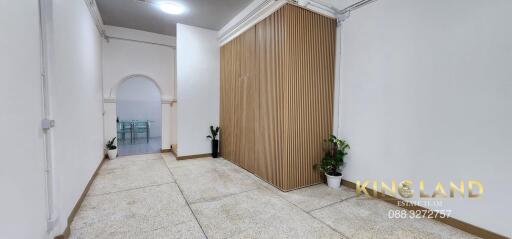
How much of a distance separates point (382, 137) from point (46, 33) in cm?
416

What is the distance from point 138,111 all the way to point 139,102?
399 mm

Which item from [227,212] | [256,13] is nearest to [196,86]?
[256,13]

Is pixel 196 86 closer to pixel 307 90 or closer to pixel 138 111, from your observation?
pixel 307 90

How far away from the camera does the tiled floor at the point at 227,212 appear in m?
2.31

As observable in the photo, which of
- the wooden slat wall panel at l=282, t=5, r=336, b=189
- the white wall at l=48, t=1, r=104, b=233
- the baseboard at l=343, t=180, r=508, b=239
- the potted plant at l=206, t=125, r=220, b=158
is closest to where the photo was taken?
the white wall at l=48, t=1, r=104, b=233

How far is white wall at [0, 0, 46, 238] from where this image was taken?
136 cm

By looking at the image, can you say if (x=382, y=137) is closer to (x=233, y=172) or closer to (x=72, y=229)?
(x=233, y=172)

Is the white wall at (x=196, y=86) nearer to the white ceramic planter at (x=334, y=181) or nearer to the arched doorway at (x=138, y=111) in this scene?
the white ceramic planter at (x=334, y=181)

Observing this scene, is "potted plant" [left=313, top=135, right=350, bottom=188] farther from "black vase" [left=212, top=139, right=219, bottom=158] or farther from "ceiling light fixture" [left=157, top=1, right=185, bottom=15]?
"ceiling light fixture" [left=157, top=1, right=185, bottom=15]

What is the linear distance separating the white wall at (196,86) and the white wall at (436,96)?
3.54 metres

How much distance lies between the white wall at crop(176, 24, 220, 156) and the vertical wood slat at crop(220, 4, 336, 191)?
→ 165 cm

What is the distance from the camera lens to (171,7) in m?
4.24

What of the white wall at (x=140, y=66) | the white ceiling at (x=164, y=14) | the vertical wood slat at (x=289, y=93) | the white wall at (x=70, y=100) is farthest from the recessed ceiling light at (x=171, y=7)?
the white wall at (x=140, y=66)

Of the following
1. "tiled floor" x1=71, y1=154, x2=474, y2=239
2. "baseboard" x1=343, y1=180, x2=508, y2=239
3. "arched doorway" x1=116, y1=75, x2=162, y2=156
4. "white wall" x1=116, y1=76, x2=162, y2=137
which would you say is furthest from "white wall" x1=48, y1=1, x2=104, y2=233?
"white wall" x1=116, y1=76, x2=162, y2=137
